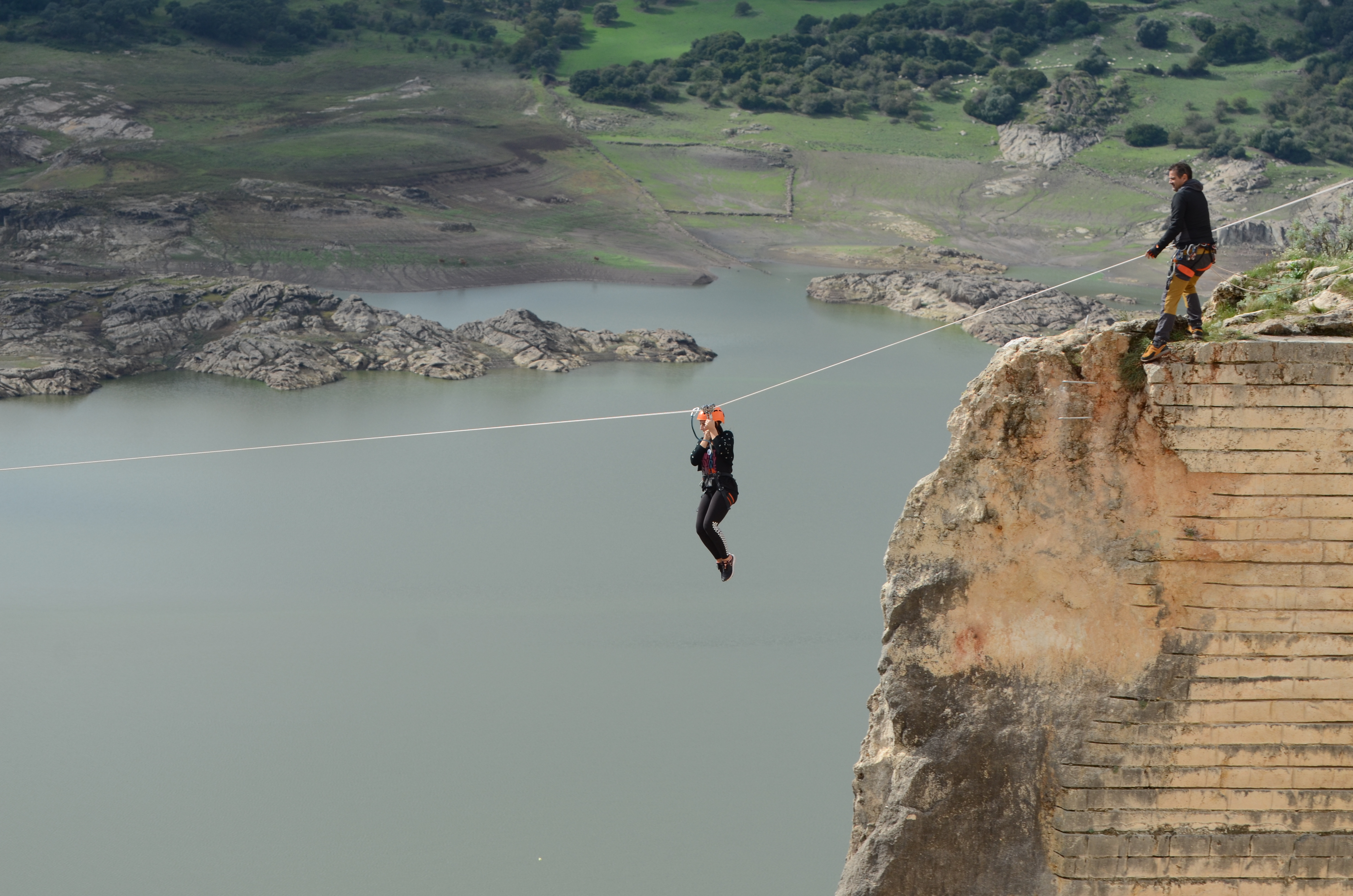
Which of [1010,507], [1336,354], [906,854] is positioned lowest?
[906,854]

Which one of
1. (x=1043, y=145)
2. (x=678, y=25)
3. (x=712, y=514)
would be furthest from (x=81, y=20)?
(x=712, y=514)

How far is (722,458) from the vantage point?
10445 millimetres

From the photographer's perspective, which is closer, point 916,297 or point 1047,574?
point 1047,574

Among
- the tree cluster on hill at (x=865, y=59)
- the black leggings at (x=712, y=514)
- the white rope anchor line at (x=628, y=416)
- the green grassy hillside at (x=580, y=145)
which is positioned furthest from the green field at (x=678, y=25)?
the black leggings at (x=712, y=514)

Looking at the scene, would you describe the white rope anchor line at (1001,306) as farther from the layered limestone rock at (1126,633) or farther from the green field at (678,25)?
the green field at (678,25)

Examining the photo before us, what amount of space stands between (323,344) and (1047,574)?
23.4 meters

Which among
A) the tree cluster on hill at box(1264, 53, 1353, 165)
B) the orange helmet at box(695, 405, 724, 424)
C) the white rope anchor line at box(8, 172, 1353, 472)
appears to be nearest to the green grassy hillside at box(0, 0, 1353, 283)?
the tree cluster on hill at box(1264, 53, 1353, 165)

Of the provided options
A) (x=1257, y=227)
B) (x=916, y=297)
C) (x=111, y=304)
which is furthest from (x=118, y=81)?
(x=1257, y=227)

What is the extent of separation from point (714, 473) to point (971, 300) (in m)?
24.1

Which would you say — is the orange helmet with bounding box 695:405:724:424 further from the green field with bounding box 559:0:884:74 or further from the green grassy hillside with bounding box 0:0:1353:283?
the green field with bounding box 559:0:884:74

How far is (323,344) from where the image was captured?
2939cm

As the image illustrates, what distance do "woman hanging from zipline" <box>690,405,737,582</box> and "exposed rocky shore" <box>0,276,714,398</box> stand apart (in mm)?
17860

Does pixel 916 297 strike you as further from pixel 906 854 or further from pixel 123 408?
pixel 906 854

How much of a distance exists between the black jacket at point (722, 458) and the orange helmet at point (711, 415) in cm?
18
